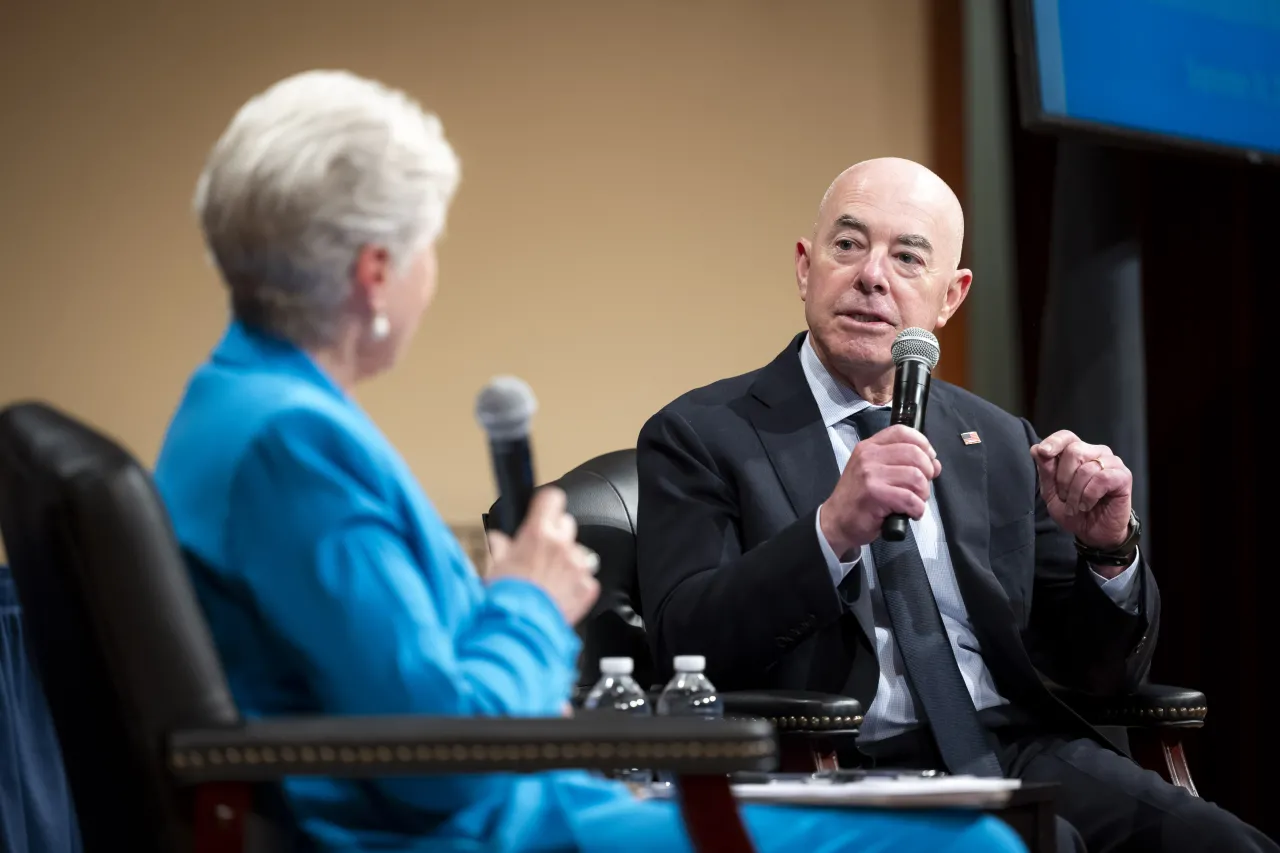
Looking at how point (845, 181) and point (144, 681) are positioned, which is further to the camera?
point (845, 181)

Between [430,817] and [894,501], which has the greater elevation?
[894,501]

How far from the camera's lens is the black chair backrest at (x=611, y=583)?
2.51 m

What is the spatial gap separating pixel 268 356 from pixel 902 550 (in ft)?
4.06

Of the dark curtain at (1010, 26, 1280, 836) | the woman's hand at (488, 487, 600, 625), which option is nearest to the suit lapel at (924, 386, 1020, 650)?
the woman's hand at (488, 487, 600, 625)

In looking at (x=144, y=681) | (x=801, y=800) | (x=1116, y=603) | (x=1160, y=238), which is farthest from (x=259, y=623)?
(x=1160, y=238)

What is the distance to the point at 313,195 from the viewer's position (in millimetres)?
1286

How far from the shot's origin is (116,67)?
13.0 ft

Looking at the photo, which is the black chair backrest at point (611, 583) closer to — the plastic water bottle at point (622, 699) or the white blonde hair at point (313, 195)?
the plastic water bottle at point (622, 699)

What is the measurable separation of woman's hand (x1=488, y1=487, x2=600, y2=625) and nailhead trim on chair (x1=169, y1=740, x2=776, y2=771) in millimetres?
146

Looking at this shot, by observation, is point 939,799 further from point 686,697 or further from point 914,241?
point 914,241

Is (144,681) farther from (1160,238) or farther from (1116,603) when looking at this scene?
(1160,238)

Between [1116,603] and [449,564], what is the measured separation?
4.62 ft

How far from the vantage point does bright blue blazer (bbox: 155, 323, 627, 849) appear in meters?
1.21

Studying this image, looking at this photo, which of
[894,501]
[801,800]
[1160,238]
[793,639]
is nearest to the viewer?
[801,800]
